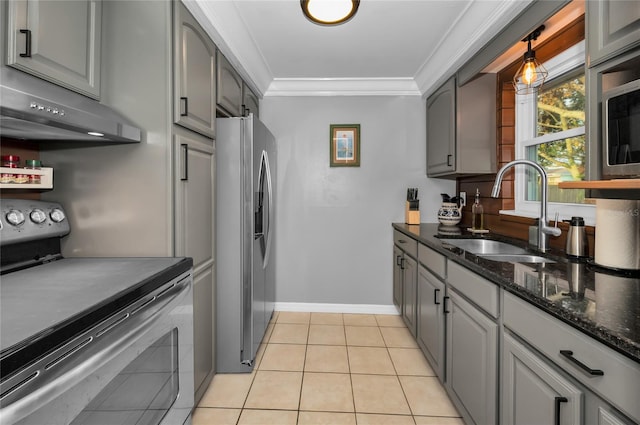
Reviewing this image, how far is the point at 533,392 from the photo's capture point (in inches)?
41.2

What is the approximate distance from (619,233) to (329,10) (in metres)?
1.64

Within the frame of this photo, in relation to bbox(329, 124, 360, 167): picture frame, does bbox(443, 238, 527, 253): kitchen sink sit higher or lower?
lower

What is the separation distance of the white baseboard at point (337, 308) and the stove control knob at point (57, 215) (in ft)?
7.20

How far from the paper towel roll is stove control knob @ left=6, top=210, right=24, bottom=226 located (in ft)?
7.67

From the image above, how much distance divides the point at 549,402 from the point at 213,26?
2292 mm

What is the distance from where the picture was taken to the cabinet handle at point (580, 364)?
0.79 metres

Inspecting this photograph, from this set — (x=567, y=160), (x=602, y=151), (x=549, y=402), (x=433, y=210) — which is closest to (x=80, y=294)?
(x=549, y=402)

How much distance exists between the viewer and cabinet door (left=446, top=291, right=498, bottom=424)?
1.31 m

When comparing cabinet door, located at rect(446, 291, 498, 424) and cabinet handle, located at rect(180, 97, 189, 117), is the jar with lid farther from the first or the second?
cabinet door, located at rect(446, 291, 498, 424)

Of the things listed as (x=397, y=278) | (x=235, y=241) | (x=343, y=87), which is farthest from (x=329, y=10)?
A: (x=397, y=278)

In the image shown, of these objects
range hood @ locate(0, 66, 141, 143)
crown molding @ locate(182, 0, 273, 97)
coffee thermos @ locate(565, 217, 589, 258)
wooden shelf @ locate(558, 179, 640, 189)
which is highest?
crown molding @ locate(182, 0, 273, 97)

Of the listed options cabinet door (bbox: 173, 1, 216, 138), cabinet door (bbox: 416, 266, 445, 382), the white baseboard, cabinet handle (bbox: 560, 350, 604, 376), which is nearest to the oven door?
cabinet door (bbox: 173, 1, 216, 138)

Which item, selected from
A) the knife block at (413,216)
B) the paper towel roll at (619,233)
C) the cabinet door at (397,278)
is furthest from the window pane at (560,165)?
the cabinet door at (397,278)

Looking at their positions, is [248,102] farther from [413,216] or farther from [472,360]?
[472,360]
